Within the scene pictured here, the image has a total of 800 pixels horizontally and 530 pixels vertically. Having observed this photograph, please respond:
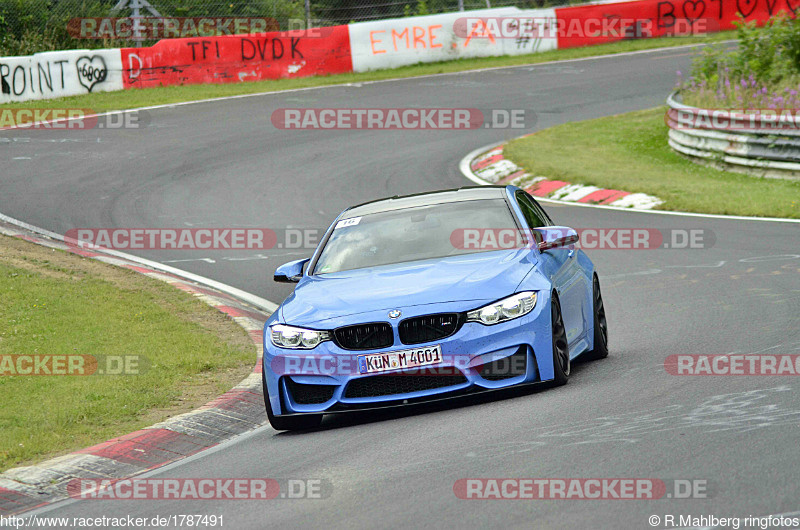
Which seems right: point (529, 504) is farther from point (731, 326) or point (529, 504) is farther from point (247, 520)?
point (731, 326)

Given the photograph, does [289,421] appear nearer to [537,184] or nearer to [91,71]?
[537,184]

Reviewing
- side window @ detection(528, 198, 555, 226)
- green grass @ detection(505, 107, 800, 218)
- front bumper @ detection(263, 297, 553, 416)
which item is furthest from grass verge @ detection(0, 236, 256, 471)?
green grass @ detection(505, 107, 800, 218)

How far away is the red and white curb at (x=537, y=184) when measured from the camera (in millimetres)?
18438

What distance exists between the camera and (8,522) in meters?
6.20

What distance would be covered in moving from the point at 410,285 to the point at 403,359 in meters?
0.61

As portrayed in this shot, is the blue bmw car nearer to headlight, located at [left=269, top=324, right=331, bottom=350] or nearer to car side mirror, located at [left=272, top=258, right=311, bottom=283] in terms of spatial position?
headlight, located at [left=269, top=324, right=331, bottom=350]

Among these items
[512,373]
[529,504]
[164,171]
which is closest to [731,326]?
[512,373]

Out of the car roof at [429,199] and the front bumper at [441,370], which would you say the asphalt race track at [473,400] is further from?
the car roof at [429,199]

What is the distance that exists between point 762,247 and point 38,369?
27.9ft

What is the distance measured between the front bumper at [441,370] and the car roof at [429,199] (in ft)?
5.89

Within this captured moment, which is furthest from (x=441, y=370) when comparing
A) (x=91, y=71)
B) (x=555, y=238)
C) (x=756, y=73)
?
(x=91, y=71)

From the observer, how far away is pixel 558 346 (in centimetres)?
789

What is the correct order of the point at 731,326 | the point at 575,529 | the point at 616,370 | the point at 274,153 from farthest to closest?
the point at 274,153 → the point at 731,326 → the point at 616,370 → the point at 575,529

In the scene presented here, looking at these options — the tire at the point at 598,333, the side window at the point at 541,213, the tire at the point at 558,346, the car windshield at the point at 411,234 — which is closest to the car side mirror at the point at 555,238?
the car windshield at the point at 411,234
